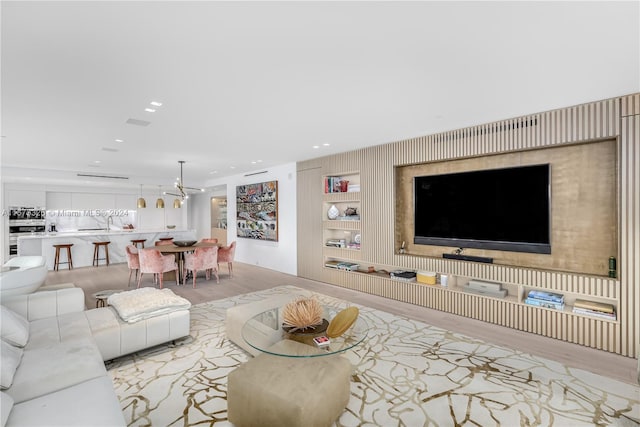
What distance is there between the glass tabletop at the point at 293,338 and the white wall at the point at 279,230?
4.19m

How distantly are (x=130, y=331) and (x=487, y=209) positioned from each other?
178 inches

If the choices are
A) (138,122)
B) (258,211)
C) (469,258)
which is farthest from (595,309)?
(258,211)

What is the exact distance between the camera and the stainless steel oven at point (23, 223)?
8.41m

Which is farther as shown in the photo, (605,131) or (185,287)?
(185,287)

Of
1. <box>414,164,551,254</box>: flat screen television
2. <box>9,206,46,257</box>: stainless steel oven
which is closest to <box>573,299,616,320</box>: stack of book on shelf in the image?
<box>414,164,551,254</box>: flat screen television

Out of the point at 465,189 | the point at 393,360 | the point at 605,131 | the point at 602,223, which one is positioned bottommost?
the point at 393,360

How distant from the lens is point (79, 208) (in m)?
9.58

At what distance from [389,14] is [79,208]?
11.2 metres

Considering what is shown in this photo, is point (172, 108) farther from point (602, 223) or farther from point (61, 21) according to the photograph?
point (602, 223)

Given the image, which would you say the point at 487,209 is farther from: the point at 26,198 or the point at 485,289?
the point at 26,198

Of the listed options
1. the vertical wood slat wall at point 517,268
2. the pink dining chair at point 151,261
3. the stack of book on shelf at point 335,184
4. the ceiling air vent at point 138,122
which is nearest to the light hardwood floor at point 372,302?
the vertical wood slat wall at point 517,268

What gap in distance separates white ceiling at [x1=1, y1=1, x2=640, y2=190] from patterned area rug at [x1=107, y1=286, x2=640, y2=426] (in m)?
2.65

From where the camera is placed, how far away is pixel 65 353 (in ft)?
7.23

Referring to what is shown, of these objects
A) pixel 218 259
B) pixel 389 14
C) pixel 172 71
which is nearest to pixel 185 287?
pixel 218 259
